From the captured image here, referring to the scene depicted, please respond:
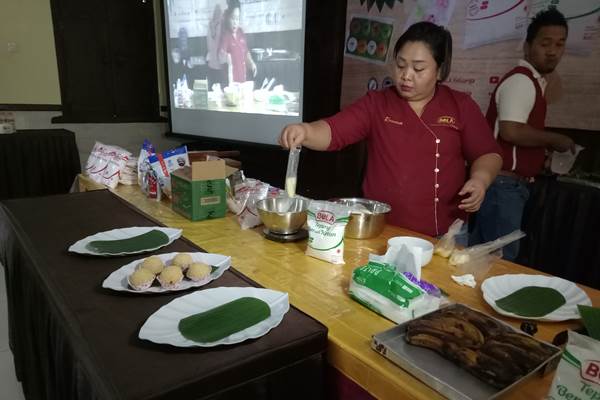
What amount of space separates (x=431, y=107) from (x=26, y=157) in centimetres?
318

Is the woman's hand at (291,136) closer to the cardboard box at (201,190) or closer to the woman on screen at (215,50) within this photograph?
the cardboard box at (201,190)

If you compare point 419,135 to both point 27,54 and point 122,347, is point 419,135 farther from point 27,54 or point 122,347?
point 27,54

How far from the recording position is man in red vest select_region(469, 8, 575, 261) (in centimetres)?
182

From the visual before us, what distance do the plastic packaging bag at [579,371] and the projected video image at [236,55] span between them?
2.47 meters

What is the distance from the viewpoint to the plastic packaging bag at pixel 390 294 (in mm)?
780

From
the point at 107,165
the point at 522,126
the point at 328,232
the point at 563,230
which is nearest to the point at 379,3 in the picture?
the point at 522,126

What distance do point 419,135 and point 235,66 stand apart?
6.86ft

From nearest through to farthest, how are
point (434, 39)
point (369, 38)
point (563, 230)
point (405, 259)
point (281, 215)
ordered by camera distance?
point (405, 259)
point (281, 215)
point (434, 39)
point (563, 230)
point (369, 38)

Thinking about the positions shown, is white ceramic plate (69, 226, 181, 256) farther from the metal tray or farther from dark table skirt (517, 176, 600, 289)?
dark table skirt (517, 176, 600, 289)

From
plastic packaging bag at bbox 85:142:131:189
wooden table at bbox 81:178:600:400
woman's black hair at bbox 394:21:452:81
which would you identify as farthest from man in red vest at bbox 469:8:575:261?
plastic packaging bag at bbox 85:142:131:189

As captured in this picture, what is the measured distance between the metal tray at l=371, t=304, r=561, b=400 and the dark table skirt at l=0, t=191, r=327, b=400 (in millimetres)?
121

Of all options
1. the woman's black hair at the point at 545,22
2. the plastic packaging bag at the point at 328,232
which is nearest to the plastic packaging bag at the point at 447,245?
the plastic packaging bag at the point at 328,232

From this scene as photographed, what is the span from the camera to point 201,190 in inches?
53.9

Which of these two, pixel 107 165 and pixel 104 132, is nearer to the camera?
pixel 107 165
